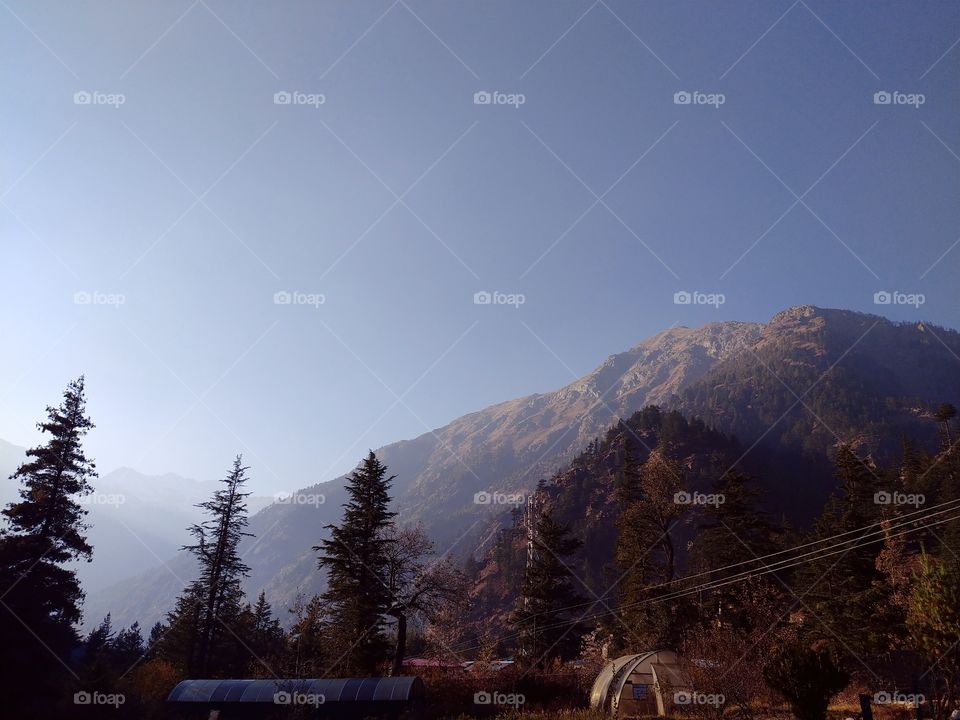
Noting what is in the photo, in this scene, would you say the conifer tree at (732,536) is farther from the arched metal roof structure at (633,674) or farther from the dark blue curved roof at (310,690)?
the dark blue curved roof at (310,690)

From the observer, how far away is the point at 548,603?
58531 millimetres

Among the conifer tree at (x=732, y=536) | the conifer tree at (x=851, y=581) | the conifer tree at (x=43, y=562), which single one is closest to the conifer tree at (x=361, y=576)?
the conifer tree at (x=43, y=562)

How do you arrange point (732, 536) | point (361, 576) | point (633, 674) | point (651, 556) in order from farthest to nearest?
point (732, 536), point (651, 556), point (361, 576), point (633, 674)

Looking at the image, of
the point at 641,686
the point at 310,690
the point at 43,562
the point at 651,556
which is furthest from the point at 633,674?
the point at 43,562

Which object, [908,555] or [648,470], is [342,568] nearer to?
[648,470]

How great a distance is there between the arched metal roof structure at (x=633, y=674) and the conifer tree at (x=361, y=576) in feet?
53.1

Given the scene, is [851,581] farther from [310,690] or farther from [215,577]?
[215,577]

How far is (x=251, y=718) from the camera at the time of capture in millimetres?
33250

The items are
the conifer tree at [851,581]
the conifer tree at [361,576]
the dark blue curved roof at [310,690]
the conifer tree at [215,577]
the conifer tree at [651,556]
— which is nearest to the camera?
the dark blue curved roof at [310,690]

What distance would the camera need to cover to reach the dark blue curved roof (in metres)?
32.7

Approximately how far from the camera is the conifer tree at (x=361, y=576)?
136ft

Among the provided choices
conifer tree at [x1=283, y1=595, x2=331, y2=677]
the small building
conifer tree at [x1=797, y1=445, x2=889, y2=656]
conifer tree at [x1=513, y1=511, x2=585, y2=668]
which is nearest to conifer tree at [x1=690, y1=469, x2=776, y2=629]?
conifer tree at [x1=797, y1=445, x2=889, y2=656]

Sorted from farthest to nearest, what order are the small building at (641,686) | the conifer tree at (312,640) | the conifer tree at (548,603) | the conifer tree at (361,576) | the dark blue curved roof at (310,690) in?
1. the conifer tree at (548,603)
2. the conifer tree at (312,640)
3. the conifer tree at (361,576)
4. the dark blue curved roof at (310,690)
5. the small building at (641,686)

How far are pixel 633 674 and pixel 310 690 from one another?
18.6 meters
